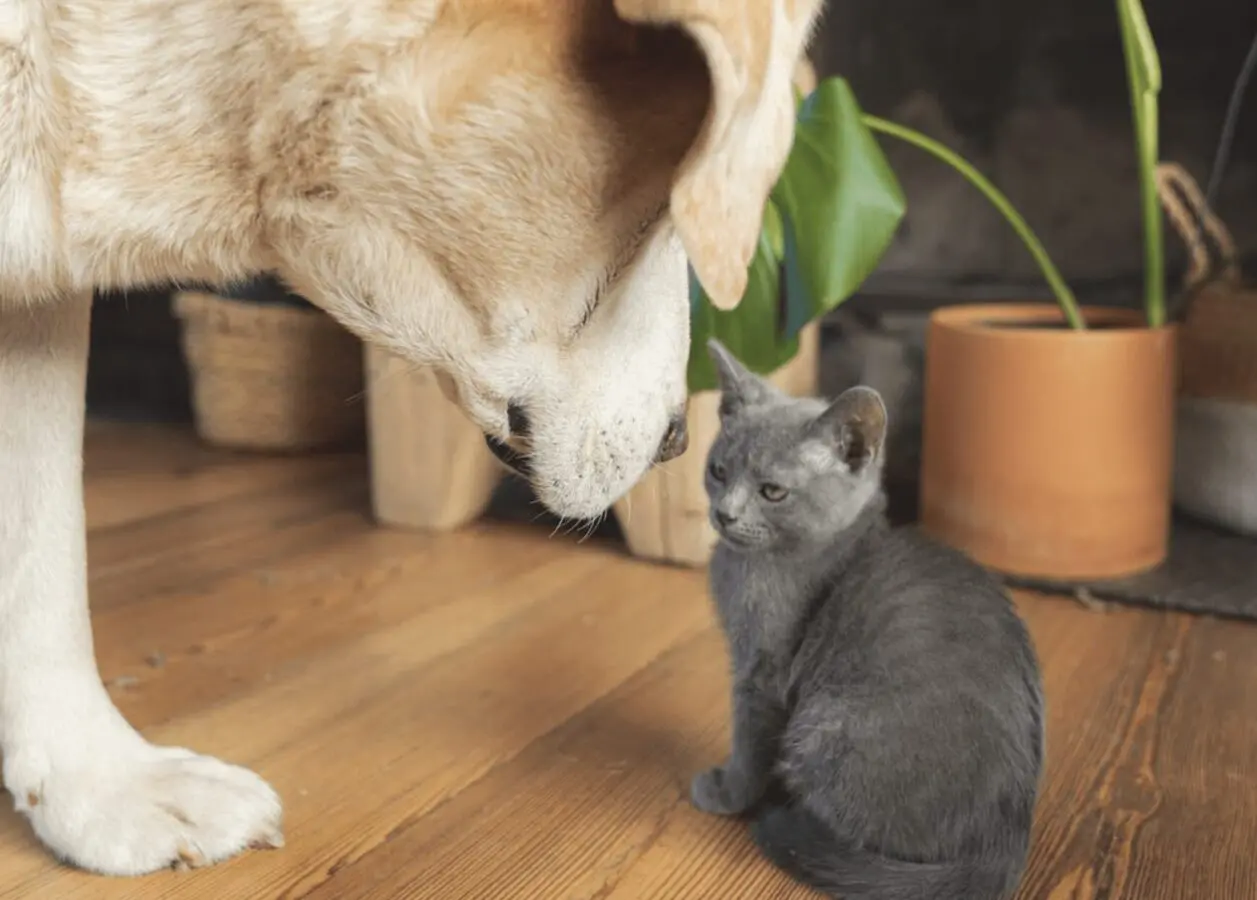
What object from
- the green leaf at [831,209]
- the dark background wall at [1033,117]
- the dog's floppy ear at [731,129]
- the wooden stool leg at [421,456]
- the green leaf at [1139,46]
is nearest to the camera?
the dog's floppy ear at [731,129]

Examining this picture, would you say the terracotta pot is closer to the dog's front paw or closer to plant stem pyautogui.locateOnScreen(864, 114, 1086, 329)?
plant stem pyautogui.locateOnScreen(864, 114, 1086, 329)

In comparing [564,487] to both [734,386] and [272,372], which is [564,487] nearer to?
[734,386]

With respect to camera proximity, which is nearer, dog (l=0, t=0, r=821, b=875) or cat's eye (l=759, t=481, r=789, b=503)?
dog (l=0, t=0, r=821, b=875)

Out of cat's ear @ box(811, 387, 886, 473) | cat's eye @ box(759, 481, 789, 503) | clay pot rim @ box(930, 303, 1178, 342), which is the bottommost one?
cat's eye @ box(759, 481, 789, 503)

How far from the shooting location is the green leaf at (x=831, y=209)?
1.12 m

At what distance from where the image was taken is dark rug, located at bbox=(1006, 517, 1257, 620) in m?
1.39

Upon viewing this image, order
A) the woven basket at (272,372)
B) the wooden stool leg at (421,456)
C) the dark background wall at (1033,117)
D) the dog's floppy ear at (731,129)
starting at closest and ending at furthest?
the dog's floppy ear at (731,129) → the wooden stool leg at (421,456) → the dark background wall at (1033,117) → the woven basket at (272,372)

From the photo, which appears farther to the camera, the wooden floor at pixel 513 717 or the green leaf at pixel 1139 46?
the green leaf at pixel 1139 46

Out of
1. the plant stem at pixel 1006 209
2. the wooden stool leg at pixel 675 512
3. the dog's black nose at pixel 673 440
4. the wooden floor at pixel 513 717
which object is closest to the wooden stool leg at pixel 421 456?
the wooden floor at pixel 513 717

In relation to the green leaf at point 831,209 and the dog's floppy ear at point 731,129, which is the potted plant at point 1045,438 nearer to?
the green leaf at point 831,209

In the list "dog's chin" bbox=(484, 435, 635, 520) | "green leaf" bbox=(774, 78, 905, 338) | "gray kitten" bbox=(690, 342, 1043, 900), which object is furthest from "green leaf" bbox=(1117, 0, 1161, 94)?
"dog's chin" bbox=(484, 435, 635, 520)

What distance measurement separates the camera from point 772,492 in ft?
3.11

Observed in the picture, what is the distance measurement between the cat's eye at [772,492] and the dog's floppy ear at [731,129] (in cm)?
26

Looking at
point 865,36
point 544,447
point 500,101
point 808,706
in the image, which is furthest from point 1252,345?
point 500,101
